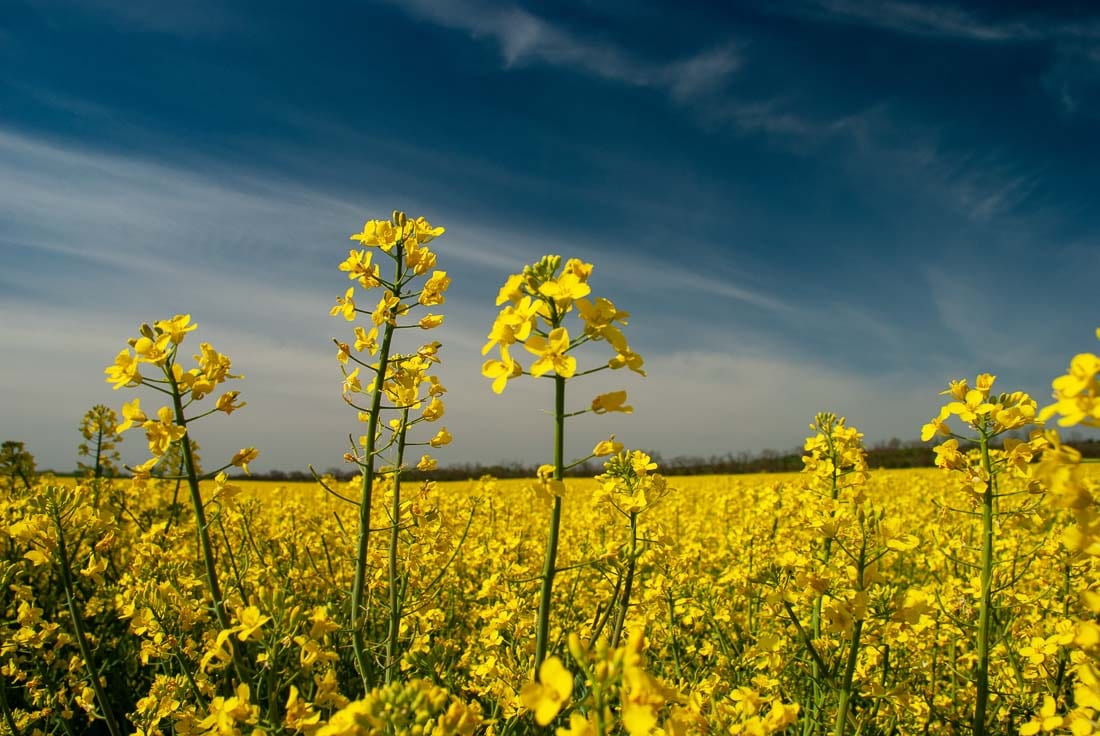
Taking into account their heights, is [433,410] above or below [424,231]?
below

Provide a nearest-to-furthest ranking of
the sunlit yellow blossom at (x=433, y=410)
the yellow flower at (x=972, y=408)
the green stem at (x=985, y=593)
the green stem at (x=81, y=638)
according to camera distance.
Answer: the green stem at (x=81, y=638), the green stem at (x=985, y=593), the yellow flower at (x=972, y=408), the sunlit yellow blossom at (x=433, y=410)

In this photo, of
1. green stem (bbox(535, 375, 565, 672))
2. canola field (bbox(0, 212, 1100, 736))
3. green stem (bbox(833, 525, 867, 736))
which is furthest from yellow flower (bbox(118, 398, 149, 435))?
green stem (bbox(833, 525, 867, 736))

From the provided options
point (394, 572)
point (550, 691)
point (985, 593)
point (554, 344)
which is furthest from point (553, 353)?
point (985, 593)

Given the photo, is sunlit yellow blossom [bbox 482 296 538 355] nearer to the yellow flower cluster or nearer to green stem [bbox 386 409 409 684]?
the yellow flower cluster

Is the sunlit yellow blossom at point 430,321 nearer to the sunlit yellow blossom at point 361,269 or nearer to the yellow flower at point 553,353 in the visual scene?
the sunlit yellow blossom at point 361,269

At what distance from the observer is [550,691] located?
4.14ft

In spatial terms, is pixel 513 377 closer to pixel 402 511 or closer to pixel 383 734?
pixel 383 734

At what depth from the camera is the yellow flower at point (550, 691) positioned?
3.96ft

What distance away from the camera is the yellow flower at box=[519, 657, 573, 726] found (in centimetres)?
121

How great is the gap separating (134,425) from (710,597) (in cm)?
386

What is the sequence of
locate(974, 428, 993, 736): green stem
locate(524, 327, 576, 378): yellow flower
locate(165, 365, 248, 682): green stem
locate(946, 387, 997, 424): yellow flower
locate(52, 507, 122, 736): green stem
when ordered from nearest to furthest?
1. locate(524, 327, 576, 378): yellow flower
2. locate(165, 365, 248, 682): green stem
3. locate(52, 507, 122, 736): green stem
4. locate(974, 428, 993, 736): green stem
5. locate(946, 387, 997, 424): yellow flower

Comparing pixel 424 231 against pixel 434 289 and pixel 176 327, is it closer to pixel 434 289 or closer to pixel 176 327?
pixel 434 289

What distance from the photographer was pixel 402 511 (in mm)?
3199

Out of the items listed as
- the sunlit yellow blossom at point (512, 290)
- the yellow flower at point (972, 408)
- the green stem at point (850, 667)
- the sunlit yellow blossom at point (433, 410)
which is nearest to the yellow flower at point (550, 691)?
the sunlit yellow blossom at point (512, 290)
